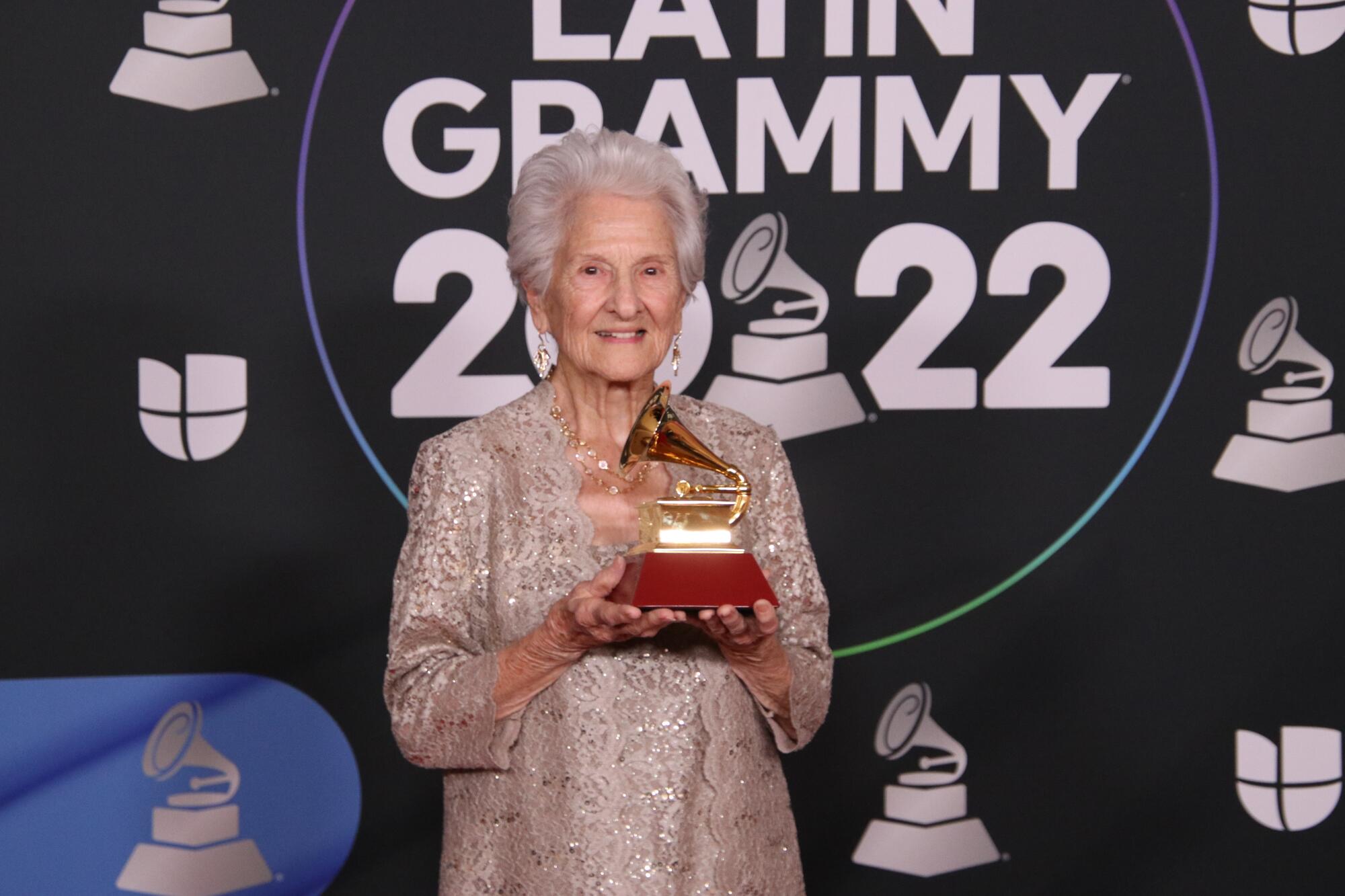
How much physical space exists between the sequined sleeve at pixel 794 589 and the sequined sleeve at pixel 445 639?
0.42 meters

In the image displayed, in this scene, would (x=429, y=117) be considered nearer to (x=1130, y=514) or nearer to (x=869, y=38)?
(x=869, y=38)

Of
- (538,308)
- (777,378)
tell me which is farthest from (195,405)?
(538,308)

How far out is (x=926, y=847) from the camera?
3533 mm

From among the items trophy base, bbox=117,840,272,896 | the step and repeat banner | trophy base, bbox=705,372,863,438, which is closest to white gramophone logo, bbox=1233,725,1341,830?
the step and repeat banner

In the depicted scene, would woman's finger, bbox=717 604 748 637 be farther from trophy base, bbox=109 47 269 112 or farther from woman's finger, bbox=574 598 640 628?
trophy base, bbox=109 47 269 112

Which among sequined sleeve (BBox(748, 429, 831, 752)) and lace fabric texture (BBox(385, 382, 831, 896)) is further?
sequined sleeve (BBox(748, 429, 831, 752))

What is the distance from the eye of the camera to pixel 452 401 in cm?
348

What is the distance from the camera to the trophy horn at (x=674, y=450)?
2.09m

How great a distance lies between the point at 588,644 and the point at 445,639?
252 millimetres

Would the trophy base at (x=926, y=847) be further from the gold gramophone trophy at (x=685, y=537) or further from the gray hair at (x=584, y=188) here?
the gray hair at (x=584, y=188)

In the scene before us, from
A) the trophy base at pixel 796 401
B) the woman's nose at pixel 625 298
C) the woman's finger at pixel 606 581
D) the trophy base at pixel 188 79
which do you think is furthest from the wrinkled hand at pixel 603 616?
the trophy base at pixel 188 79

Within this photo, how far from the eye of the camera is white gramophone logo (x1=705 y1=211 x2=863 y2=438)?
3480mm

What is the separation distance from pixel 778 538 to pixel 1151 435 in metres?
1.58

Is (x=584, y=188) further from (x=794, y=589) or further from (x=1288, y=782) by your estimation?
(x=1288, y=782)
